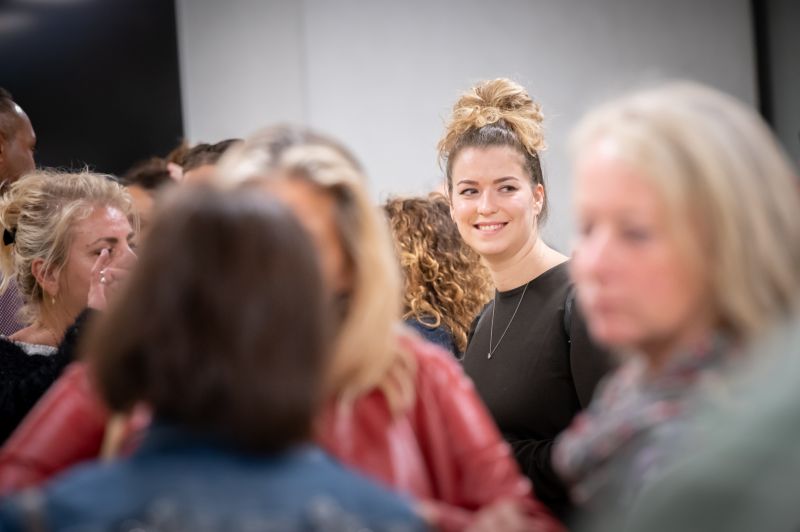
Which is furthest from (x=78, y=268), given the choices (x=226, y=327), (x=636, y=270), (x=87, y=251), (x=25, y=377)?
(x=636, y=270)

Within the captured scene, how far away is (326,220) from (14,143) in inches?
100.0

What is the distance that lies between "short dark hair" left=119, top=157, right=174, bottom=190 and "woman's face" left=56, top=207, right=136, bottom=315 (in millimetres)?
1296

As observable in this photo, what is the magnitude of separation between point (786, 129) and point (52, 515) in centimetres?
463

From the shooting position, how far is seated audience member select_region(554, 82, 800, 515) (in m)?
1.07

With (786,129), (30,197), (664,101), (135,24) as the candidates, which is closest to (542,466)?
(664,101)

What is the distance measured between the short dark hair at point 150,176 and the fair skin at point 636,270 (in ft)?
9.64

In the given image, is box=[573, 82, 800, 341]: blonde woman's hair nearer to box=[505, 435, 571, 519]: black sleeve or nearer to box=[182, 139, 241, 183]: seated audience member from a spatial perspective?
box=[505, 435, 571, 519]: black sleeve

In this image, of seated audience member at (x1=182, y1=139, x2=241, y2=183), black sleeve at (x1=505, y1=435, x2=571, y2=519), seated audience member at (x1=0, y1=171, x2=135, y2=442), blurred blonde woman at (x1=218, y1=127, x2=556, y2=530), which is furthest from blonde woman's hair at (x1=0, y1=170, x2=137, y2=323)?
blurred blonde woman at (x1=218, y1=127, x2=556, y2=530)

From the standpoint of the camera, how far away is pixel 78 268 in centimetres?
254

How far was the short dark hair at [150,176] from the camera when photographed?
3.94 m

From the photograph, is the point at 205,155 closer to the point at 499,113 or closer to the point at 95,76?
the point at 499,113

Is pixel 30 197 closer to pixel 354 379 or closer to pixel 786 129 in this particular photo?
pixel 354 379

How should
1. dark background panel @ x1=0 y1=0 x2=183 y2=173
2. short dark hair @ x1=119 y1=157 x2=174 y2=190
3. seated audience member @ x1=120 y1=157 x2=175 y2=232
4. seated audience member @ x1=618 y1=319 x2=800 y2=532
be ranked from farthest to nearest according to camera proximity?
dark background panel @ x1=0 y1=0 x2=183 y2=173, short dark hair @ x1=119 y1=157 x2=174 y2=190, seated audience member @ x1=120 y1=157 x2=175 y2=232, seated audience member @ x1=618 y1=319 x2=800 y2=532

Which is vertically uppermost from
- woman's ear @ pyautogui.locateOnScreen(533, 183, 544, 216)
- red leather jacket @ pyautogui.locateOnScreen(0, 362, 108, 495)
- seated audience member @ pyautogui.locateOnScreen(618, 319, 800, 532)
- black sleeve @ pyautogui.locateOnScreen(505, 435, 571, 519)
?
seated audience member @ pyautogui.locateOnScreen(618, 319, 800, 532)
